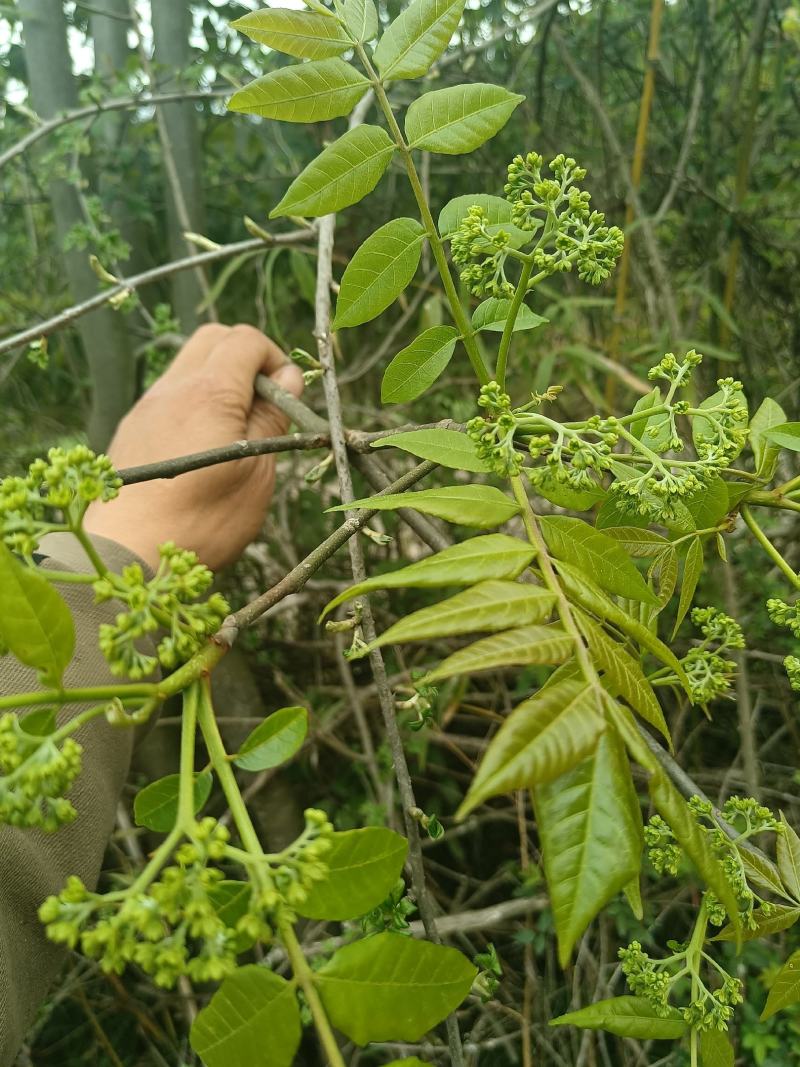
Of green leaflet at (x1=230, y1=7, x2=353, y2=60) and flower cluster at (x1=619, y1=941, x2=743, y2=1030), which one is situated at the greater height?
green leaflet at (x1=230, y1=7, x2=353, y2=60)

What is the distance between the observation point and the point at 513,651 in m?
0.62

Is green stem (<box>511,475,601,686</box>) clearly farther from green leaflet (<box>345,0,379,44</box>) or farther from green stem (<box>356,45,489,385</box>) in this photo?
green leaflet (<box>345,0,379,44</box>)

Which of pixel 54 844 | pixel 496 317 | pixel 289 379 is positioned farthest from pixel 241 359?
pixel 54 844

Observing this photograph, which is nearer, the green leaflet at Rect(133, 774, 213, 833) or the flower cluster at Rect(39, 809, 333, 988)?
the flower cluster at Rect(39, 809, 333, 988)

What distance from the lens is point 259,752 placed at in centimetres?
76

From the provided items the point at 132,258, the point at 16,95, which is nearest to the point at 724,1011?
the point at 132,258

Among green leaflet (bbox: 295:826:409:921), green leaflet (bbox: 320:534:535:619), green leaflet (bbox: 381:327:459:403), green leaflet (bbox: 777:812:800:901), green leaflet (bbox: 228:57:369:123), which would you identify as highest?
green leaflet (bbox: 228:57:369:123)

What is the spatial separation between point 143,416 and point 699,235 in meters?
2.06

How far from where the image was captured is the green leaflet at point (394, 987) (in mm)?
640

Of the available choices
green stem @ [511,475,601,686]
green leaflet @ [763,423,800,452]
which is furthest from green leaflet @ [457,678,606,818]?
green leaflet @ [763,423,800,452]

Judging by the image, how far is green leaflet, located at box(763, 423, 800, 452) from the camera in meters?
0.94

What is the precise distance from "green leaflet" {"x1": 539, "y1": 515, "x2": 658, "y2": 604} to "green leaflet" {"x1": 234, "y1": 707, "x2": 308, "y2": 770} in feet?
0.95

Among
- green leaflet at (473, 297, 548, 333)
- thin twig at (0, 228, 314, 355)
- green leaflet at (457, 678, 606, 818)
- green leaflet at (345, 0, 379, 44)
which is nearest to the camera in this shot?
green leaflet at (457, 678, 606, 818)

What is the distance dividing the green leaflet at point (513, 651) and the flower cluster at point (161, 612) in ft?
0.72
